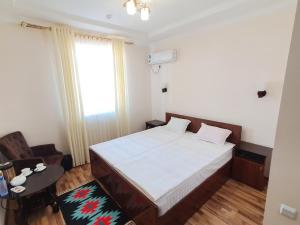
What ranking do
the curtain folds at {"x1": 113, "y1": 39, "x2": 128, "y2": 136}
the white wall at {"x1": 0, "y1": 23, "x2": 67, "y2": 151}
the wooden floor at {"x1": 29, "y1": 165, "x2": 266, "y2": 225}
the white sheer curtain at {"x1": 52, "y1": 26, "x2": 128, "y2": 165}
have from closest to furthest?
1. the wooden floor at {"x1": 29, "y1": 165, "x2": 266, "y2": 225}
2. the white wall at {"x1": 0, "y1": 23, "x2": 67, "y2": 151}
3. the white sheer curtain at {"x1": 52, "y1": 26, "x2": 128, "y2": 165}
4. the curtain folds at {"x1": 113, "y1": 39, "x2": 128, "y2": 136}

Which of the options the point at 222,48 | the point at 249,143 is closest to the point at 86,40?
the point at 222,48

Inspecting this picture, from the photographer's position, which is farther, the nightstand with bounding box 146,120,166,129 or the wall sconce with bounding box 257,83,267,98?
the nightstand with bounding box 146,120,166,129

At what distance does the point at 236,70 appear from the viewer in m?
2.66

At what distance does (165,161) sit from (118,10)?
7.62 ft

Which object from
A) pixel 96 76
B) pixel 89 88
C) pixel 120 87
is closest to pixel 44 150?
pixel 89 88

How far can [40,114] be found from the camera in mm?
2807

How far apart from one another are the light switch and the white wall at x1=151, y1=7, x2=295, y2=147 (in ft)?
4.29


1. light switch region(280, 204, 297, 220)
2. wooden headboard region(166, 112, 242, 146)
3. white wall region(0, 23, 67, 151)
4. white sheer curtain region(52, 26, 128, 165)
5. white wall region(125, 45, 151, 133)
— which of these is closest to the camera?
light switch region(280, 204, 297, 220)

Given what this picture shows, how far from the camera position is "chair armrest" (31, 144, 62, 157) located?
2.72 meters

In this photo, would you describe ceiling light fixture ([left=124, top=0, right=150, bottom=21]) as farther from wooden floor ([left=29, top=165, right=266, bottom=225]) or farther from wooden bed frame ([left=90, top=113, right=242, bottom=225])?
wooden floor ([left=29, top=165, right=266, bottom=225])

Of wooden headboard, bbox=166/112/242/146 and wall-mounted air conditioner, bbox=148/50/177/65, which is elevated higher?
wall-mounted air conditioner, bbox=148/50/177/65

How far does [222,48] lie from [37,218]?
3.67 metres

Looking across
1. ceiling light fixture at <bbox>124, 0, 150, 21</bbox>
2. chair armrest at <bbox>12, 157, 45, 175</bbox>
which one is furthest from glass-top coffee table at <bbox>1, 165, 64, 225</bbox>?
ceiling light fixture at <bbox>124, 0, 150, 21</bbox>

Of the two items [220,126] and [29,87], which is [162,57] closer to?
[220,126]
